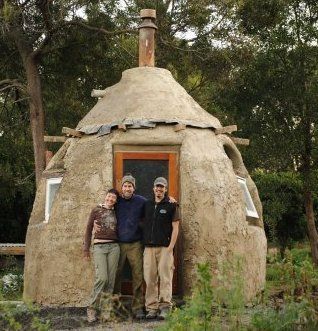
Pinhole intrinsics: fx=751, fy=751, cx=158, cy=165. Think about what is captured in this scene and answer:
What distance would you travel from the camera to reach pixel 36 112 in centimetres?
1457

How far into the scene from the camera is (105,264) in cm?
807

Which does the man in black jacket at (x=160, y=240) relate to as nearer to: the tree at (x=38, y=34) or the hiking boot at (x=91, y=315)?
the hiking boot at (x=91, y=315)

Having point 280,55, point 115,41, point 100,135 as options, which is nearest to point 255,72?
point 280,55

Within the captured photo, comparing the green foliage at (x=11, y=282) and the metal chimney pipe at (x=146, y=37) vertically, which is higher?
the metal chimney pipe at (x=146, y=37)

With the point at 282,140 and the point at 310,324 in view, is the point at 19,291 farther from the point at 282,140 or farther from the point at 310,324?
the point at 310,324

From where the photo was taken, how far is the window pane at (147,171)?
29.9ft

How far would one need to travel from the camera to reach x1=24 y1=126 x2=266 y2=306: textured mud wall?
29.3ft

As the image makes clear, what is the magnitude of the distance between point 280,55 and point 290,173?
3443mm

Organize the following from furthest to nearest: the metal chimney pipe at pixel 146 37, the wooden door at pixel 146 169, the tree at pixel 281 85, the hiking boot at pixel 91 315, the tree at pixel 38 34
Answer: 1. the tree at pixel 281 85
2. the tree at pixel 38 34
3. the metal chimney pipe at pixel 146 37
4. the wooden door at pixel 146 169
5. the hiking boot at pixel 91 315

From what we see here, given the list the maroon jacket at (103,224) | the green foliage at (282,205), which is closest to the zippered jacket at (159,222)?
the maroon jacket at (103,224)

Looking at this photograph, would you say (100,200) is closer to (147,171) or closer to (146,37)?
(147,171)

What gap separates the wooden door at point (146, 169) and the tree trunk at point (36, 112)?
5.44 meters

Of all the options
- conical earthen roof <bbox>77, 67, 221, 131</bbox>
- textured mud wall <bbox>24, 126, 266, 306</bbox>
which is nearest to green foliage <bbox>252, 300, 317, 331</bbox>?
textured mud wall <bbox>24, 126, 266, 306</bbox>

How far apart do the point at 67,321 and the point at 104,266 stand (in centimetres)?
72
